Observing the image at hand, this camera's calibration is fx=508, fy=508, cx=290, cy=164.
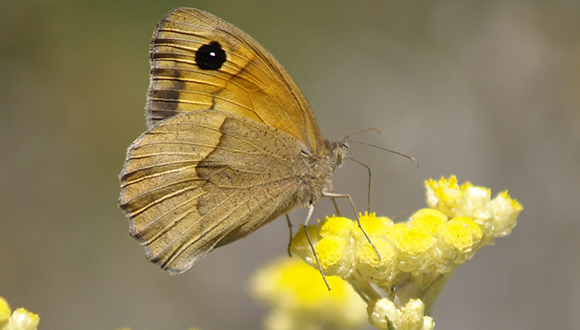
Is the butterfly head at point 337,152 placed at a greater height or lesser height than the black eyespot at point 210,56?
lesser

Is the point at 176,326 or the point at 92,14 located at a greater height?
the point at 92,14

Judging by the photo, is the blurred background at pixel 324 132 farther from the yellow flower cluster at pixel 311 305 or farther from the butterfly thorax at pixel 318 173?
the butterfly thorax at pixel 318 173

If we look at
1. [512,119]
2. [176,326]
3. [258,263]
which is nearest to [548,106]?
[512,119]

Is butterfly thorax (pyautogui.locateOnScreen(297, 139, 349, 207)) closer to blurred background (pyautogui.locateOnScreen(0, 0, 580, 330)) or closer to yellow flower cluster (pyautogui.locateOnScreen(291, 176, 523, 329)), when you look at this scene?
yellow flower cluster (pyautogui.locateOnScreen(291, 176, 523, 329))

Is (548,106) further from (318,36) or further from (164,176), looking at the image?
(164,176)

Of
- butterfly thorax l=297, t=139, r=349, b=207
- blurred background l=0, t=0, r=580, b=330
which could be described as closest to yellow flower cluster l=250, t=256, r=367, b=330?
butterfly thorax l=297, t=139, r=349, b=207

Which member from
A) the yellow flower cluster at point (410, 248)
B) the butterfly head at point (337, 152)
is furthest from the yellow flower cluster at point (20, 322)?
the butterfly head at point (337, 152)

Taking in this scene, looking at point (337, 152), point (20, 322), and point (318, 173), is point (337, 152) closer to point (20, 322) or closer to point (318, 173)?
point (318, 173)
